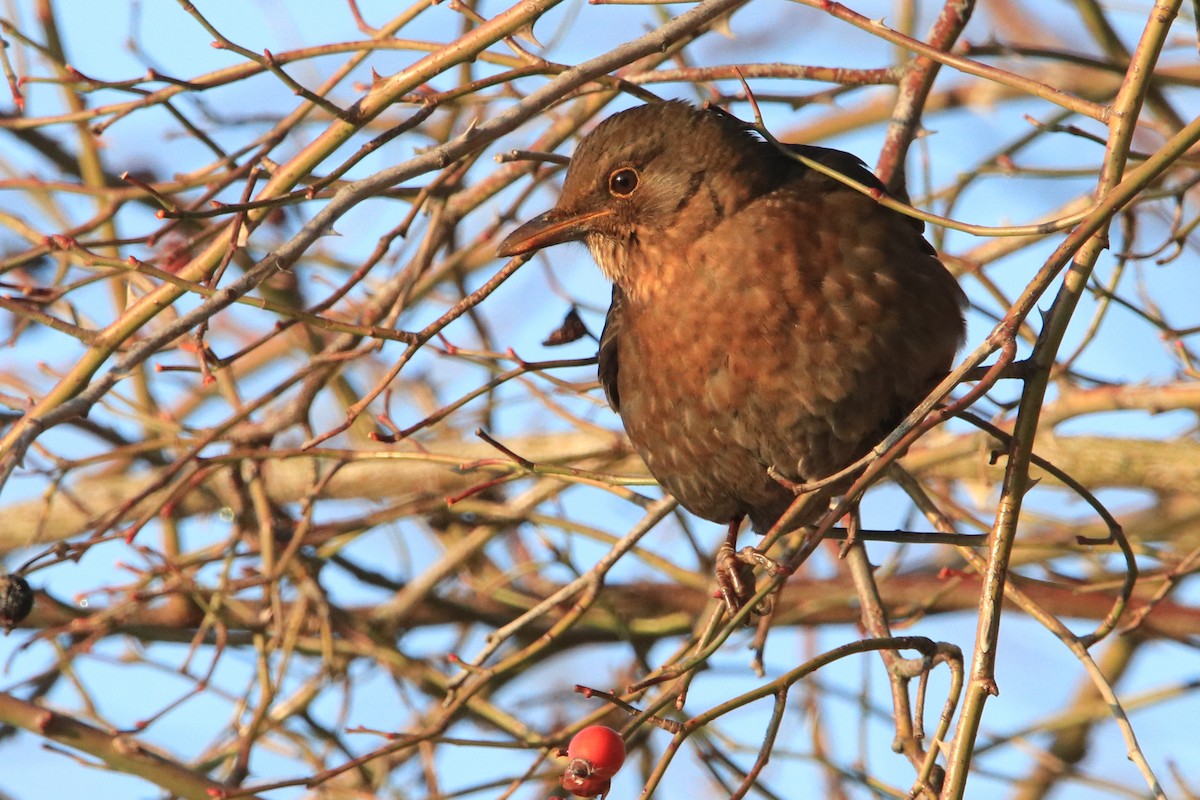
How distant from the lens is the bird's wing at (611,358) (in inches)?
151

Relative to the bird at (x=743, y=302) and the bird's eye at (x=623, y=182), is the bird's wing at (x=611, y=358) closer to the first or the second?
the bird at (x=743, y=302)

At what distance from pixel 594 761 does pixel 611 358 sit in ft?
4.45

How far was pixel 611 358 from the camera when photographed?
386 centimetres

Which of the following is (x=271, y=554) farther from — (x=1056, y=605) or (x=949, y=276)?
(x=1056, y=605)

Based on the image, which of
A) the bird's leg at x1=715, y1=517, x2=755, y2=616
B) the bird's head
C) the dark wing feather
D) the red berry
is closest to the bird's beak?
the bird's head

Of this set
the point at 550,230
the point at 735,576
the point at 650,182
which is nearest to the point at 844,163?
the point at 650,182

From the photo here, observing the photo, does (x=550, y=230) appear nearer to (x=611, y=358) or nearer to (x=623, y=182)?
(x=623, y=182)

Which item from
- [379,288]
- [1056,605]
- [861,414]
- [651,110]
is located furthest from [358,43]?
[1056,605]

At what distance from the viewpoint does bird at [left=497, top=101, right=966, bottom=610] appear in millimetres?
3309

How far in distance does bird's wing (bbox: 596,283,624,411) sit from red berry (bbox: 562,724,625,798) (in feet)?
4.14

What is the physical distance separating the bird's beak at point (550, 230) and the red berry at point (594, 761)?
130 centimetres

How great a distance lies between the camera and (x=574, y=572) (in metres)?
4.43

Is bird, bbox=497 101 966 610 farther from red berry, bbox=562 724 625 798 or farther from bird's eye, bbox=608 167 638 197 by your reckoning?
red berry, bbox=562 724 625 798

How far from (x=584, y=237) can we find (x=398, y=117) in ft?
5.62
